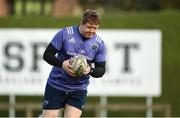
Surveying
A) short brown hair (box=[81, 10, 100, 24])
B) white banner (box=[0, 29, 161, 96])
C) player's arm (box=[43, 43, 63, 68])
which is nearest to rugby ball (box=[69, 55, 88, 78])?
player's arm (box=[43, 43, 63, 68])

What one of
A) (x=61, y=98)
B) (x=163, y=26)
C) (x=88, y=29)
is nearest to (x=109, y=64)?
(x=163, y=26)

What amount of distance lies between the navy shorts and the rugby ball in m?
0.49

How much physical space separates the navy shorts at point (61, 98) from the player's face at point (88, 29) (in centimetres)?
81

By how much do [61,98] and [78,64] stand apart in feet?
2.45

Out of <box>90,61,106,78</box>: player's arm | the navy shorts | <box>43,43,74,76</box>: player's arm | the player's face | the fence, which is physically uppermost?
the player's face

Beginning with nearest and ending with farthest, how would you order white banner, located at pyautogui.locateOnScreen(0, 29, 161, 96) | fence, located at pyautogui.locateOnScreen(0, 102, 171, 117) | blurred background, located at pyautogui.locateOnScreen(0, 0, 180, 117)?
1. fence, located at pyautogui.locateOnScreen(0, 102, 171, 117)
2. white banner, located at pyautogui.locateOnScreen(0, 29, 161, 96)
3. blurred background, located at pyautogui.locateOnScreen(0, 0, 180, 117)

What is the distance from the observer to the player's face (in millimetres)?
10516

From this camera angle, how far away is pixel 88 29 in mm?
10555

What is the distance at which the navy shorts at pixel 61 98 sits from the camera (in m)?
11.0

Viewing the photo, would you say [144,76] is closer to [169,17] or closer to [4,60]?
[169,17]

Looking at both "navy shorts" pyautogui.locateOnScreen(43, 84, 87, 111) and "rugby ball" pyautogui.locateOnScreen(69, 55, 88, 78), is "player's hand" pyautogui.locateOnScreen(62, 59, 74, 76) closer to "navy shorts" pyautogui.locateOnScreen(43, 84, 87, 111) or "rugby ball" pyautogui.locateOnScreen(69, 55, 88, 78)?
"rugby ball" pyautogui.locateOnScreen(69, 55, 88, 78)

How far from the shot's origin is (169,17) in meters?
19.6

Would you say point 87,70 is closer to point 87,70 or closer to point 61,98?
point 87,70

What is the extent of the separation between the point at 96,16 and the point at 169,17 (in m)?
9.23
